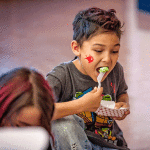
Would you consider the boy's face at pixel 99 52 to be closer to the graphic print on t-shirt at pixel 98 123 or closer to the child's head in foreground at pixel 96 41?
the child's head in foreground at pixel 96 41

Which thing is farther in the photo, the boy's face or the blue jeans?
the boy's face

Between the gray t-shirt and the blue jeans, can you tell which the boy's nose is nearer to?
the gray t-shirt

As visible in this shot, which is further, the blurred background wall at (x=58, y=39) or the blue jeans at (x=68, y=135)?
the blurred background wall at (x=58, y=39)

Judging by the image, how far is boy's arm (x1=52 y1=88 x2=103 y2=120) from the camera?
0.78 metres

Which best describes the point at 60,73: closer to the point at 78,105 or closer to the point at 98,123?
the point at 78,105

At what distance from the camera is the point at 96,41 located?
0.85m

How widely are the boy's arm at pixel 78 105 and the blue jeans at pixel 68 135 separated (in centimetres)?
3

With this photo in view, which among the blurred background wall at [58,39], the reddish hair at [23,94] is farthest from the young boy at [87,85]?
the blurred background wall at [58,39]

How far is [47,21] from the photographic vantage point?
2.34 metres

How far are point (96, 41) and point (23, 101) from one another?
508mm

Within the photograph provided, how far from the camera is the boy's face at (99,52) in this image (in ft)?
2.79

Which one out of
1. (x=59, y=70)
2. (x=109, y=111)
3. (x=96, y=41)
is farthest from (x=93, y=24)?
(x=109, y=111)

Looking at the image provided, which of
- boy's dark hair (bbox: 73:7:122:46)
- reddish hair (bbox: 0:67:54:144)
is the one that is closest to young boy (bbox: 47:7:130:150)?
boy's dark hair (bbox: 73:7:122:46)

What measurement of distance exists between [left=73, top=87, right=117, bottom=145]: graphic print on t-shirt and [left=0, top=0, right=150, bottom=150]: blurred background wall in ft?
1.50
